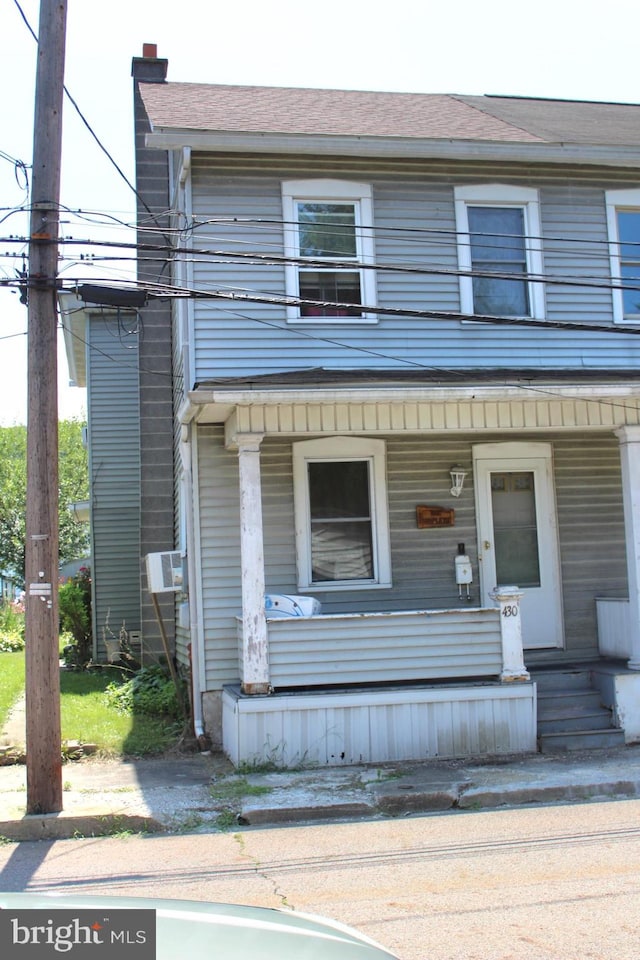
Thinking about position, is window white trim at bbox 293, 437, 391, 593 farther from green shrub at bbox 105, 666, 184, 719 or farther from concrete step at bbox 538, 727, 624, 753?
concrete step at bbox 538, 727, 624, 753

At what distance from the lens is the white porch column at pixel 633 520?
34.9ft

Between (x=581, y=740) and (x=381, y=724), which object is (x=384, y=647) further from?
(x=581, y=740)

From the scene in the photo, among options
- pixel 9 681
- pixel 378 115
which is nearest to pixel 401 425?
pixel 378 115

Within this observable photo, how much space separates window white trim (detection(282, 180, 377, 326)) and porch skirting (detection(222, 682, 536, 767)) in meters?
4.38

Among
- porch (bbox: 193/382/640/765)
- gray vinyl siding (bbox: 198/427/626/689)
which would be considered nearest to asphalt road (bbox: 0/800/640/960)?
porch (bbox: 193/382/640/765)

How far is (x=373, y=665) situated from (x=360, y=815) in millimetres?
2105

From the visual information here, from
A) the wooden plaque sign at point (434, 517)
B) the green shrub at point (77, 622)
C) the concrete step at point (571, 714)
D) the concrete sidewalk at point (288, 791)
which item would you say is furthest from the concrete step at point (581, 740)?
the green shrub at point (77, 622)

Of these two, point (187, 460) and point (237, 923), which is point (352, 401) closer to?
point (187, 460)

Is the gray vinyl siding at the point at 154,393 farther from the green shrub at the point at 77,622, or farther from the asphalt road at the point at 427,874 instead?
the asphalt road at the point at 427,874

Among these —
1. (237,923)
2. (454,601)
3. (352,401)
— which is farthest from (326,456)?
(237,923)

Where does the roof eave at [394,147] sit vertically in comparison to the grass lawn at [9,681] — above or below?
above

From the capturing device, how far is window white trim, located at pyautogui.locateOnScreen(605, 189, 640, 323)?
12.0 m

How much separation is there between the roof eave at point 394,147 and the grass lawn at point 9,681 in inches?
286

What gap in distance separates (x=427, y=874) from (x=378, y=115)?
33.1 feet
